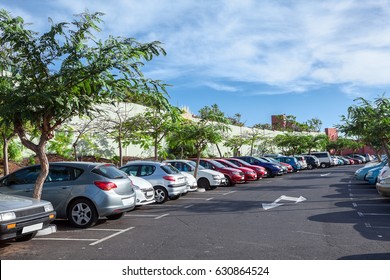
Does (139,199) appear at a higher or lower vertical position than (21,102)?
lower

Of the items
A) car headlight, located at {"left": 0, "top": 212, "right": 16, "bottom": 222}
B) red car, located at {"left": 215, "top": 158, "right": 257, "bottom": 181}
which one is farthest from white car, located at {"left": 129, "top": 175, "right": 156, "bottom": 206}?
red car, located at {"left": 215, "top": 158, "right": 257, "bottom": 181}

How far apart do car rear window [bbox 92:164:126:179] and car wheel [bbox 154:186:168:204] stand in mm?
3794

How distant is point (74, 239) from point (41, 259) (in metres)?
1.48

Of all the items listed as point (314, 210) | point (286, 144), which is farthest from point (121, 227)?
point (286, 144)

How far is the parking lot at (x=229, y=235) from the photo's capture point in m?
6.66

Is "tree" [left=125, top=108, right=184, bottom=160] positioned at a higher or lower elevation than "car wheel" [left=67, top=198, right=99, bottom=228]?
higher

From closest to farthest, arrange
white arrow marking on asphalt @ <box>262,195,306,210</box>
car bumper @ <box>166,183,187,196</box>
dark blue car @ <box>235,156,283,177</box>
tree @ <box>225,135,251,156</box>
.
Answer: white arrow marking on asphalt @ <box>262,195,306,210</box> → car bumper @ <box>166,183,187,196</box> → dark blue car @ <box>235,156,283,177</box> → tree @ <box>225,135,251,156</box>

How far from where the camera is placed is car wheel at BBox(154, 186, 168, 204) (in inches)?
540

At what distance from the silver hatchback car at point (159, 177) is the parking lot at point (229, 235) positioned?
2.88 ft

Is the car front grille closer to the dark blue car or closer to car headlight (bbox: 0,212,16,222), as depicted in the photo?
car headlight (bbox: 0,212,16,222)

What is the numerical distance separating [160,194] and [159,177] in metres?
0.58

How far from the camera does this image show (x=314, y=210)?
11.5 metres

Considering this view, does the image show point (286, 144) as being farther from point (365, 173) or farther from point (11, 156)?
point (11, 156)

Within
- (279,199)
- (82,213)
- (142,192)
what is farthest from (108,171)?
(279,199)
